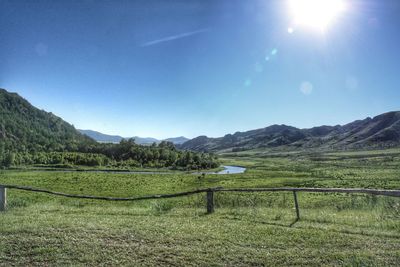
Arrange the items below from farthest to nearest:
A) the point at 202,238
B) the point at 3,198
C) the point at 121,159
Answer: the point at 121,159
the point at 3,198
the point at 202,238

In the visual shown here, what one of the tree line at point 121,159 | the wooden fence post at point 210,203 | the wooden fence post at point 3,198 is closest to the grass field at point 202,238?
the wooden fence post at point 210,203

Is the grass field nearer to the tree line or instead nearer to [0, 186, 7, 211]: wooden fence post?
[0, 186, 7, 211]: wooden fence post

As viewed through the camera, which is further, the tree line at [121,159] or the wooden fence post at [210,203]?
the tree line at [121,159]

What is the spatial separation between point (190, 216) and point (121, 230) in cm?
327

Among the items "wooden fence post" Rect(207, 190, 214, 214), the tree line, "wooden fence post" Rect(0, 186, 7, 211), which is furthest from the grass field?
the tree line

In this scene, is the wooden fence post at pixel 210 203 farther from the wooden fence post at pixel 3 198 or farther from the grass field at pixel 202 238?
the wooden fence post at pixel 3 198

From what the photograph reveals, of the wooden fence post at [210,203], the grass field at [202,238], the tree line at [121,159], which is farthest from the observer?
the tree line at [121,159]

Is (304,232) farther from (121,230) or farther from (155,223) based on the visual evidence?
(121,230)

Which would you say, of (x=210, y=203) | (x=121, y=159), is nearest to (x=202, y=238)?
(x=210, y=203)

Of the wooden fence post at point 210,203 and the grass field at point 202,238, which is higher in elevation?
the wooden fence post at point 210,203

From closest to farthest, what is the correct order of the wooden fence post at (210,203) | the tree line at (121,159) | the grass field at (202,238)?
the grass field at (202,238) < the wooden fence post at (210,203) < the tree line at (121,159)

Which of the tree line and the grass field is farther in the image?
the tree line

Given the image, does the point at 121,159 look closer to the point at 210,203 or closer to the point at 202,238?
the point at 210,203

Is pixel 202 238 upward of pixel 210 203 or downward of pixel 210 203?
downward
